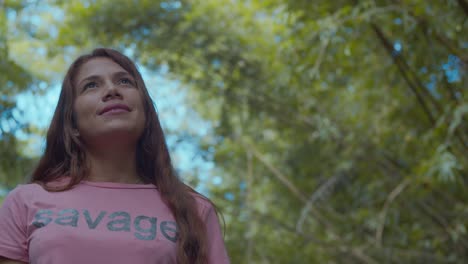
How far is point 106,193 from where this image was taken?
1551mm

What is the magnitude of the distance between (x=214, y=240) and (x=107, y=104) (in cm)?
39

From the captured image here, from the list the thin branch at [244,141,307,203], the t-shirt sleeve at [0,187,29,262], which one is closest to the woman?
the t-shirt sleeve at [0,187,29,262]

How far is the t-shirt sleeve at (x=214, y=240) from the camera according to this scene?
1.55 meters

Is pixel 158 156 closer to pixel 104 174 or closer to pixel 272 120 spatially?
pixel 104 174

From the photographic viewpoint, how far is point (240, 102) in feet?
16.9

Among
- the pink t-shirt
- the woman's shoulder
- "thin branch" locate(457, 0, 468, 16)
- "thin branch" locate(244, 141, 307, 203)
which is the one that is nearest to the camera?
the pink t-shirt

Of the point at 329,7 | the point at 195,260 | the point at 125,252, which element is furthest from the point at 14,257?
the point at 329,7

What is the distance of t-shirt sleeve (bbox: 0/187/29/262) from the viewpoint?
145 cm

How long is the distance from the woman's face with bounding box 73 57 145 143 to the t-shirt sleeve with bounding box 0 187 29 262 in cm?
22

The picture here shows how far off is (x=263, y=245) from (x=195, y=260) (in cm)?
397

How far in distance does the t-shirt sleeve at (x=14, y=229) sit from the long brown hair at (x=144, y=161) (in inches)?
3.2

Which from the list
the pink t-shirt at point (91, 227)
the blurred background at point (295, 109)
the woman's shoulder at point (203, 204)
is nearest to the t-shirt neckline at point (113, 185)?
the pink t-shirt at point (91, 227)

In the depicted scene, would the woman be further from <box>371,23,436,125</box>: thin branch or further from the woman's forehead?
<box>371,23,436,125</box>: thin branch

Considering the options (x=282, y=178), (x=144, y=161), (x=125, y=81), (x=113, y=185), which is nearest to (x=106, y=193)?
(x=113, y=185)
